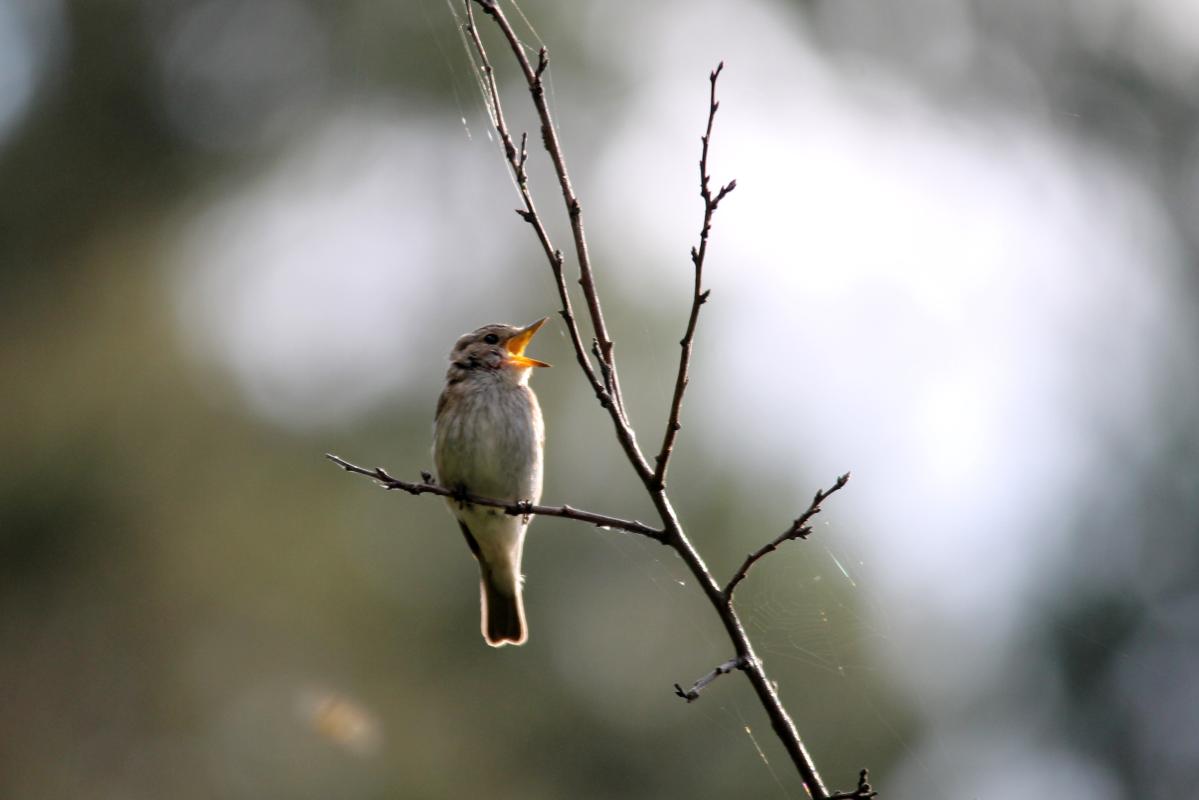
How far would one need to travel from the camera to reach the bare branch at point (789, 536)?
3.73 meters

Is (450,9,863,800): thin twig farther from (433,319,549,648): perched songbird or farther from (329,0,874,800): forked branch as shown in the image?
(433,319,549,648): perched songbird

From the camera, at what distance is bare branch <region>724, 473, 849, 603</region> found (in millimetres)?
3730

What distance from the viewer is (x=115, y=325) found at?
1603 centimetres

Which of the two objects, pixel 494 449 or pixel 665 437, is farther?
pixel 494 449

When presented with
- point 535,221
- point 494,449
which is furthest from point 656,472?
point 494,449

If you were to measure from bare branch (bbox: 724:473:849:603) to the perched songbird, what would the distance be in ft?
6.91

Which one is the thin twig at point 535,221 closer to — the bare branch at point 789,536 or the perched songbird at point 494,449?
the bare branch at point 789,536

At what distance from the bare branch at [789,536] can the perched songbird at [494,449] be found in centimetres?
211

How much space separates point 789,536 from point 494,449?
2.46 meters

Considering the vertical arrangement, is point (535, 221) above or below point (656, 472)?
above

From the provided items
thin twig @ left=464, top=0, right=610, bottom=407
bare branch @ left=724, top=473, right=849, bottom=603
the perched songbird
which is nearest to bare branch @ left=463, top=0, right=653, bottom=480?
thin twig @ left=464, top=0, right=610, bottom=407

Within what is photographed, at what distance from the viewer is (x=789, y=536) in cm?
392

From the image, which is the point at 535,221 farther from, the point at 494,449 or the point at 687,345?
the point at 494,449

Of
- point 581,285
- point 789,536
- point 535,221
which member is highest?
point 535,221
